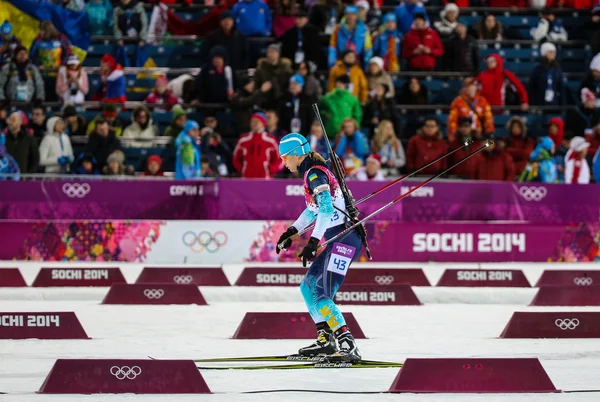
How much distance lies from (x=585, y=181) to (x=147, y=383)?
15.0 m

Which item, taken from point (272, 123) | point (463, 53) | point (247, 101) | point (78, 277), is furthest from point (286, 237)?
point (463, 53)

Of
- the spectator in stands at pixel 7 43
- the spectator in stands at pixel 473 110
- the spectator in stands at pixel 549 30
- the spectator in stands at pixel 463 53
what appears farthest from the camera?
the spectator in stands at pixel 549 30

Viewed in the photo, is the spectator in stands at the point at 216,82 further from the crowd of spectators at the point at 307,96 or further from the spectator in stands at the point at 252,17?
the spectator in stands at the point at 252,17

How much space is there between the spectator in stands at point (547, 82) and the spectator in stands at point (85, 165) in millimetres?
8917

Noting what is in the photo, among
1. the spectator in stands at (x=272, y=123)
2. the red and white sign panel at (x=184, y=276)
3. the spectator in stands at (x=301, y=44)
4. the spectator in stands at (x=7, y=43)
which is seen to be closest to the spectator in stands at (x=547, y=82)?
the spectator in stands at (x=301, y=44)

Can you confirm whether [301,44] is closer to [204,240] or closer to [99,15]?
[99,15]

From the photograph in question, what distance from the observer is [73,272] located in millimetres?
17297

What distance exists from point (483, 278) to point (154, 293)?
16.0 ft

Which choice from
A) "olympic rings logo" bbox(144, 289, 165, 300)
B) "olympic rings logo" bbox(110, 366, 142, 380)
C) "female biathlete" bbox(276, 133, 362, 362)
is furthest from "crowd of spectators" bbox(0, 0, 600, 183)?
"olympic rings logo" bbox(110, 366, 142, 380)

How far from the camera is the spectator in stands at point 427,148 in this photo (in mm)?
22031

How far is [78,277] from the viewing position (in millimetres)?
17250

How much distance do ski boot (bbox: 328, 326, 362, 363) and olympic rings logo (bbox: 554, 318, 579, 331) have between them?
2900 mm

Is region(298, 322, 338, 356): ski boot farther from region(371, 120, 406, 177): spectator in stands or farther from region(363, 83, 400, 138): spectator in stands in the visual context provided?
region(363, 83, 400, 138): spectator in stands

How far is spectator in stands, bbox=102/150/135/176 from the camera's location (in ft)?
69.0
